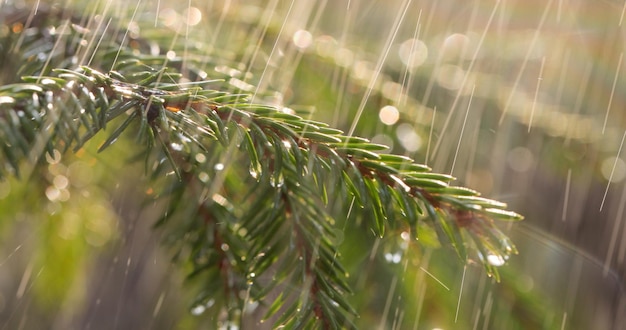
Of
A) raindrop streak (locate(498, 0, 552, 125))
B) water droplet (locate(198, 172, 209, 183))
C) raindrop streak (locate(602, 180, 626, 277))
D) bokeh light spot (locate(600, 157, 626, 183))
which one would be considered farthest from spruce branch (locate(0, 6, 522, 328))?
raindrop streak (locate(602, 180, 626, 277))

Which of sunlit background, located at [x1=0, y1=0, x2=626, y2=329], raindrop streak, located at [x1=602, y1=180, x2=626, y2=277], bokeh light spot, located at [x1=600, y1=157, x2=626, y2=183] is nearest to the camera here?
sunlit background, located at [x1=0, y1=0, x2=626, y2=329]

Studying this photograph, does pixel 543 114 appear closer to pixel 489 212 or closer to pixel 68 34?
pixel 489 212

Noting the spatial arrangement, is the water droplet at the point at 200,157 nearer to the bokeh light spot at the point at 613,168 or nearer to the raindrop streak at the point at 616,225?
the bokeh light spot at the point at 613,168

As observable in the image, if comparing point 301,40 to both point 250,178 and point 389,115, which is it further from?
point 250,178

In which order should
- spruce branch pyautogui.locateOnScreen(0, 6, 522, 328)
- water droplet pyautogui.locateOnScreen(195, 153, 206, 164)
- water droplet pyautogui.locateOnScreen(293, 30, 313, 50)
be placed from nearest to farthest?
spruce branch pyautogui.locateOnScreen(0, 6, 522, 328) → water droplet pyautogui.locateOnScreen(195, 153, 206, 164) → water droplet pyautogui.locateOnScreen(293, 30, 313, 50)

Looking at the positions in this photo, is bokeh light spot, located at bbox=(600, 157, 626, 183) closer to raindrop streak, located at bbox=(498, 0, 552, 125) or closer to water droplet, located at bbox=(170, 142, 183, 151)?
raindrop streak, located at bbox=(498, 0, 552, 125)

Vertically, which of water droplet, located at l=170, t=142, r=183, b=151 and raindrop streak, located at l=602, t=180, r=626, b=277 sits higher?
water droplet, located at l=170, t=142, r=183, b=151

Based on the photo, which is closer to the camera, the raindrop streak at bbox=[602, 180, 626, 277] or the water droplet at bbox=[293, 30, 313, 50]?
the water droplet at bbox=[293, 30, 313, 50]

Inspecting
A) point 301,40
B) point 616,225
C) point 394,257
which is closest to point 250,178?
point 394,257

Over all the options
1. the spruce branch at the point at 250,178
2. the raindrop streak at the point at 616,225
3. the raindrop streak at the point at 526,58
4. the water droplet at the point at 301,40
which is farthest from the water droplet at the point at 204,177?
the raindrop streak at the point at 616,225

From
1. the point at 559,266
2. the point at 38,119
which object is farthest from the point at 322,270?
the point at 559,266
